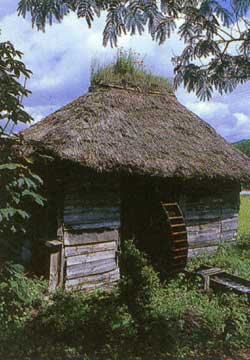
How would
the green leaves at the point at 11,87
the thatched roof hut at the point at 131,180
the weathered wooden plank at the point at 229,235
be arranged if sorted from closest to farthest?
the green leaves at the point at 11,87 < the thatched roof hut at the point at 131,180 < the weathered wooden plank at the point at 229,235

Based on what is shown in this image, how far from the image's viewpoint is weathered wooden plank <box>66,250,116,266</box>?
783 centimetres

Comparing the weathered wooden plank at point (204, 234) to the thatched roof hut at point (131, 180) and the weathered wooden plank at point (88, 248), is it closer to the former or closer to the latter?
the thatched roof hut at point (131, 180)

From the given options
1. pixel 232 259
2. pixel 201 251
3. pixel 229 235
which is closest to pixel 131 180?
pixel 201 251

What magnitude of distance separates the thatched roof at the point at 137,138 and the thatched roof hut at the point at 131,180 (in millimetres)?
26

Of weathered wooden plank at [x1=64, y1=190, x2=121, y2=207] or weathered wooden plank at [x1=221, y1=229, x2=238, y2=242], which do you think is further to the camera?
weathered wooden plank at [x1=221, y1=229, x2=238, y2=242]

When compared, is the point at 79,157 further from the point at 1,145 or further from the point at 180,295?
the point at 180,295

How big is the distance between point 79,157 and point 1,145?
8.57 ft

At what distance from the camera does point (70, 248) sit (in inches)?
Result: 307

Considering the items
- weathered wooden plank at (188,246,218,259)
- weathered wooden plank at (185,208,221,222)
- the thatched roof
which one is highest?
the thatched roof

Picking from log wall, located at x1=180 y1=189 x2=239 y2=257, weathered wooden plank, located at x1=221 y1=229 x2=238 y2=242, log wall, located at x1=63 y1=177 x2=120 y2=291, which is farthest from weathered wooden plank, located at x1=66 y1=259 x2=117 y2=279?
weathered wooden plank, located at x1=221 y1=229 x2=238 y2=242

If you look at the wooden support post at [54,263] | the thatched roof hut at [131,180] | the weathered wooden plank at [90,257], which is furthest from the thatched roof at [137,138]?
the weathered wooden plank at [90,257]

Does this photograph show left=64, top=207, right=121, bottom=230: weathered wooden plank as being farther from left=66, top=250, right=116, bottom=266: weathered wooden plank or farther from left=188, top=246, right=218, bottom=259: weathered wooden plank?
left=188, top=246, right=218, bottom=259: weathered wooden plank

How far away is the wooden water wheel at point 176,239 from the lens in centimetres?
891

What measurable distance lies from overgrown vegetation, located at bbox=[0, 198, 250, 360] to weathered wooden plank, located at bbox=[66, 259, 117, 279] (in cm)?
125
